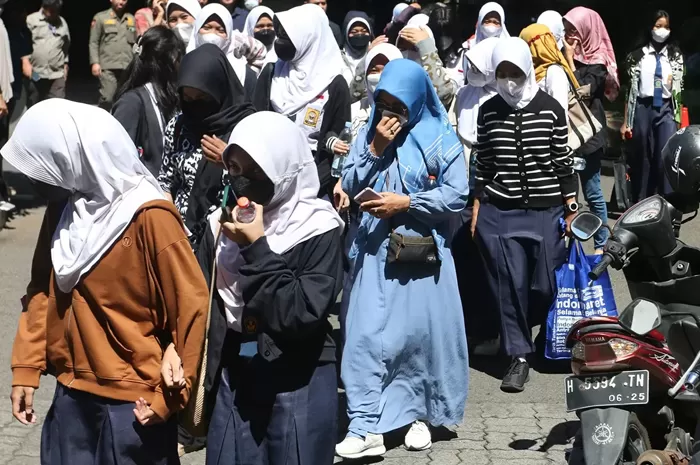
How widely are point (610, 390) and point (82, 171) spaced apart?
208cm

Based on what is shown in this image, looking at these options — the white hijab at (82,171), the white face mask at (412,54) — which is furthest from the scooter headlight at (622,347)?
the white face mask at (412,54)

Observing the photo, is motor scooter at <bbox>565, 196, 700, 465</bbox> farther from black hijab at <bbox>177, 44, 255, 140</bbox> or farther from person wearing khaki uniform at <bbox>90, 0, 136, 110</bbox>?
person wearing khaki uniform at <bbox>90, 0, 136, 110</bbox>

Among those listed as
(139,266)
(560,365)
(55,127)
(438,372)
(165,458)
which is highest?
(55,127)

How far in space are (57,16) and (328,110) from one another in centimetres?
723

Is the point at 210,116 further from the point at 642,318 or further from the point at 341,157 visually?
the point at 642,318

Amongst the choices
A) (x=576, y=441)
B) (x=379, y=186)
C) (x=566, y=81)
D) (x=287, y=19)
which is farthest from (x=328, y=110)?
(x=576, y=441)

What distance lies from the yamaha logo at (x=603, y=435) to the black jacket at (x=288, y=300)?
1.08 meters

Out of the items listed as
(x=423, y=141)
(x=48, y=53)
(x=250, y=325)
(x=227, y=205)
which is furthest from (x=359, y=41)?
(x=250, y=325)

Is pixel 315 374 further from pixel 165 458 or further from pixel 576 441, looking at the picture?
pixel 576 441

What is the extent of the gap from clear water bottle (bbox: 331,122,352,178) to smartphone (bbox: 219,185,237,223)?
7.17 feet

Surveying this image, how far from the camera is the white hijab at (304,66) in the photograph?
272 inches

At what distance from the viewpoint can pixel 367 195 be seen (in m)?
5.61

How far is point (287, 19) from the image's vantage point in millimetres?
7035

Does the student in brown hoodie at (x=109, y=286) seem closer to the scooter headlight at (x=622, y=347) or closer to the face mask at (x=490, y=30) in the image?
the scooter headlight at (x=622, y=347)
